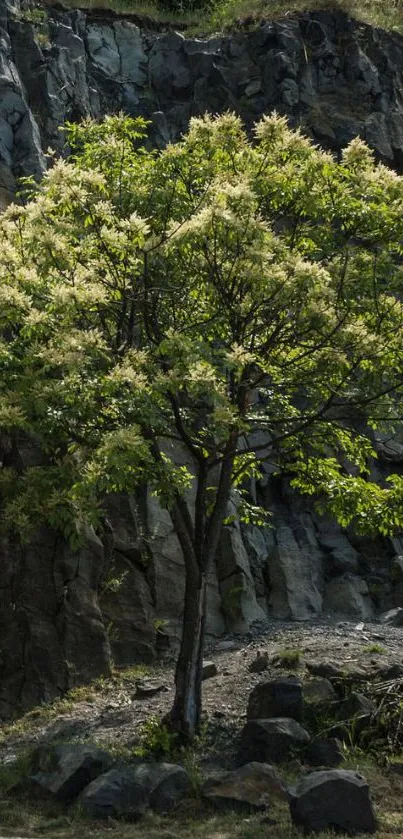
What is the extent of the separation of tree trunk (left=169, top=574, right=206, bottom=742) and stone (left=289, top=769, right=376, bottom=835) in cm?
328

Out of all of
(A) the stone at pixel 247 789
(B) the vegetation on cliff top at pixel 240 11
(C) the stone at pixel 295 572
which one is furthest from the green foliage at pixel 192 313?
(B) the vegetation on cliff top at pixel 240 11

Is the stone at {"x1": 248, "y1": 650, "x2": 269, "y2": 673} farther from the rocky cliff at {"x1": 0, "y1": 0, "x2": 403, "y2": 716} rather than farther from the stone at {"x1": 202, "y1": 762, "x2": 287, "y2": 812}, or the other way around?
the stone at {"x1": 202, "y1": 762, "x2": 287, "y2": 812}

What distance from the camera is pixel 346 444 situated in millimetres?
14547

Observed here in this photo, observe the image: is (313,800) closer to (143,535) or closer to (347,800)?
(347,800)

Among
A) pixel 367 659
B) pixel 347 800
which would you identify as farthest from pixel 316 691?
pixel 347 800

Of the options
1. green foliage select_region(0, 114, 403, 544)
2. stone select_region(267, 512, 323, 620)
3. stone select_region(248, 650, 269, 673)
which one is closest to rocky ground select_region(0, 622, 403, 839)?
stone select_region(248, 650, 269, 673)

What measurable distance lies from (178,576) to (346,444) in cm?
583

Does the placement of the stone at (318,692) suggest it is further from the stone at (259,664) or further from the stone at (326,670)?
the stone at (259,664)

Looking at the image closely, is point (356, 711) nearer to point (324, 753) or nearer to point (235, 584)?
point (324, 753)

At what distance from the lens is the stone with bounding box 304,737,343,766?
446 inches

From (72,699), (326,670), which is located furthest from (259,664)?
(72,699)

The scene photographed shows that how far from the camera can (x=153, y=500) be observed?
63.5 ft

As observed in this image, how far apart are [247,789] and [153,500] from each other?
9622 millimetres

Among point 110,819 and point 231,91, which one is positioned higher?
point 231,91
